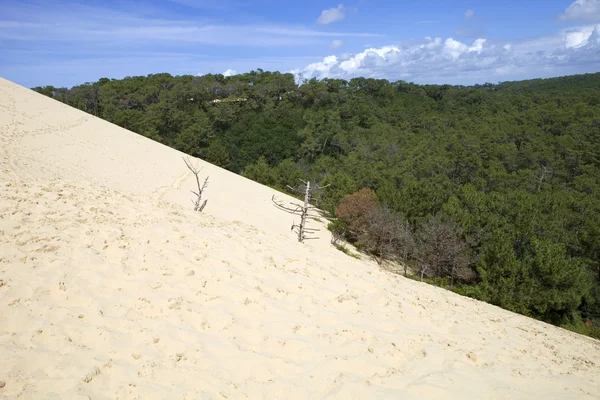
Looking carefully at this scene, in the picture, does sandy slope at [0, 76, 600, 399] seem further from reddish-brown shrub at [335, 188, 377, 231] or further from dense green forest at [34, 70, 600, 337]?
reddish-brown shrub at [335, 188, 377, 231]

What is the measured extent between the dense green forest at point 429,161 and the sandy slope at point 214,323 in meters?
9.29

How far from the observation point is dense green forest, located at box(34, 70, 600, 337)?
651 inches

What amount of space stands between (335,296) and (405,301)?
161 centimetres

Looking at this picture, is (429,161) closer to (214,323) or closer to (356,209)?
(356,209)

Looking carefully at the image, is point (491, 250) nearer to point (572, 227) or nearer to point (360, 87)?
point (572, 227)

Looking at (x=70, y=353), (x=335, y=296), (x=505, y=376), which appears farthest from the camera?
(x=335, y=296)

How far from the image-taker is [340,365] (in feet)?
16.7

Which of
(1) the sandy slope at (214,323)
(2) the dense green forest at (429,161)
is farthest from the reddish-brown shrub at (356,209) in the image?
(1) the sandy slope at (214,323)

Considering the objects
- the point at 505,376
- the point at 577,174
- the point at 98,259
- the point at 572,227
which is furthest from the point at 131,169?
the point at 577,174

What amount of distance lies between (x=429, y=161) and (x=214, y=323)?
32.3m

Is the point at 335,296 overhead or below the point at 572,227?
overhead

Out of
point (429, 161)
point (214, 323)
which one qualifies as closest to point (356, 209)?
point (429, 161)

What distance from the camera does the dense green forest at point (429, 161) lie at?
A: 16547 millimetres

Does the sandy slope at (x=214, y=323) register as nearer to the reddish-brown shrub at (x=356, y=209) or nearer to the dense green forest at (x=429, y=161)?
the dense green forest at (x=429, y=161)
